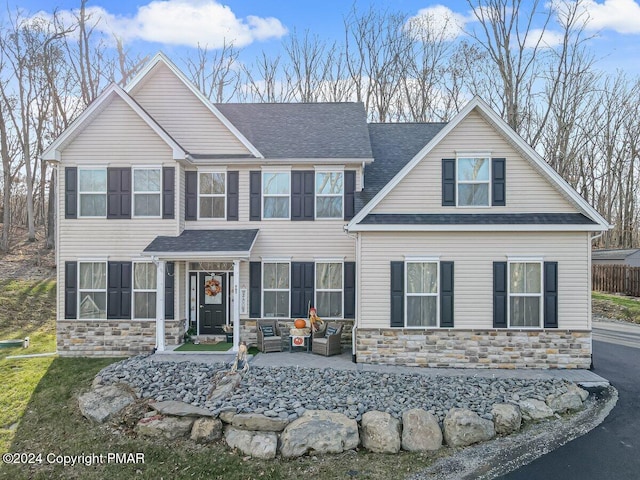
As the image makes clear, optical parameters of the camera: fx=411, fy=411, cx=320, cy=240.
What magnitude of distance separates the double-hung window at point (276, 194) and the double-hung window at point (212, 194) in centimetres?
132

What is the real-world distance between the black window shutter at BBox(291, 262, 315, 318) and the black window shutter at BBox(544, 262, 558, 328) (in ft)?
22.1

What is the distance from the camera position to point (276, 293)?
13.4 m

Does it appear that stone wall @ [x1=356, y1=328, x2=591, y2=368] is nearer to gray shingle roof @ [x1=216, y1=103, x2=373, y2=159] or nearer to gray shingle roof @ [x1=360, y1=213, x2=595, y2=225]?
gray shingle roof @ [x1=360, y1=213, x2=595, y2=225]

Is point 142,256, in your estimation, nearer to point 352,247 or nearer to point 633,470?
point 352,247

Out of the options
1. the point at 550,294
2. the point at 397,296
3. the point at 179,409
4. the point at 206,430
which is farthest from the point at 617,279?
the point at 179,409

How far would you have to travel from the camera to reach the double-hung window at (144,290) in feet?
42.2

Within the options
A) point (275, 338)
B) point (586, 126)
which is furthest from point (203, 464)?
point (586, 126)

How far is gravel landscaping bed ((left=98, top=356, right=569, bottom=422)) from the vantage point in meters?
8.41

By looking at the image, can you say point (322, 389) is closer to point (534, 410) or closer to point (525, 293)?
point (534, 410)

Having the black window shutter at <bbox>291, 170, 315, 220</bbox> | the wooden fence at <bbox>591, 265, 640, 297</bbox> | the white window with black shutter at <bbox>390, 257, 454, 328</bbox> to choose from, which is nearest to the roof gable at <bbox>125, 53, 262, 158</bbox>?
the black window shutter at <bbox>291, 170, 315, 220</bbox>

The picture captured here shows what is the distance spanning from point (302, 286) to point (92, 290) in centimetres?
657

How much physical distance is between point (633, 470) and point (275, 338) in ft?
28.7

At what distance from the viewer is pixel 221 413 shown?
812cm

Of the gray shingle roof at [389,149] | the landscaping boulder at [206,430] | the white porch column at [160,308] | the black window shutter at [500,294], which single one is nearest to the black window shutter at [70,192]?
the white porch column at [160,308]
